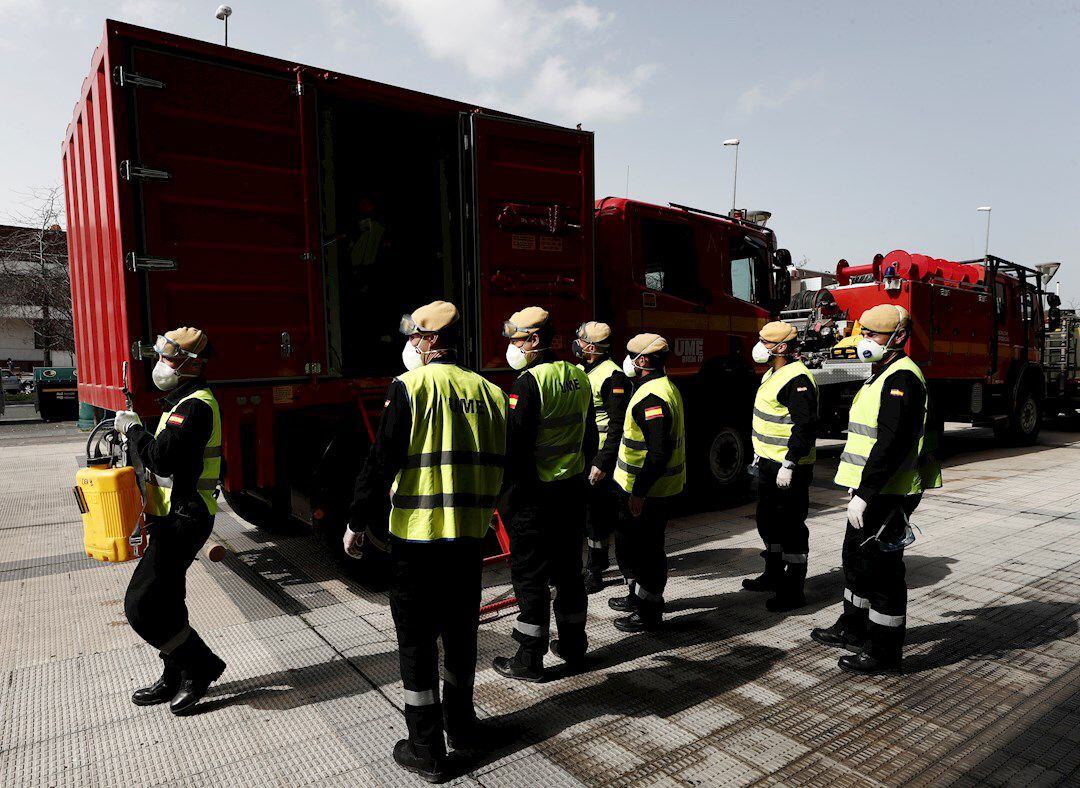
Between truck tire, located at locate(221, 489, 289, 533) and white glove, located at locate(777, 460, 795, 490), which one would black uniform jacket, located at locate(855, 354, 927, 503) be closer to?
white glove, located at locate(777, 460, 795, 490)

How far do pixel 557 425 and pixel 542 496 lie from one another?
0.36 metres

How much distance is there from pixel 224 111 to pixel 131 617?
2.94 meters

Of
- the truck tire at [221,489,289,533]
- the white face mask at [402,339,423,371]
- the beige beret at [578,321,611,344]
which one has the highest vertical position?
the beige beret at [578,321,611,344]

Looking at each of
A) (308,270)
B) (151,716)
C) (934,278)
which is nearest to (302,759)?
(151,716)

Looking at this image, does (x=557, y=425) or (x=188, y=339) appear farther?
(x=557, y=425)

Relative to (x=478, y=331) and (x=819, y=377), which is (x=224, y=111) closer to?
(x=478, y=331)

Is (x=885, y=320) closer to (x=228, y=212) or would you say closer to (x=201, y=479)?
(x=201, y=479)

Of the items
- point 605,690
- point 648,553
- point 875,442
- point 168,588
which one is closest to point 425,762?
point 605,690

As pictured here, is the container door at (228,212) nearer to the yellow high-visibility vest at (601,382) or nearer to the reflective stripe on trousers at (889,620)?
the yellow high-visibility vest at (601,382)

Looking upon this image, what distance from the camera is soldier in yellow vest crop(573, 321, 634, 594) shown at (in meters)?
4.07

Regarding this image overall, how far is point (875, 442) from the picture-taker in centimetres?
329

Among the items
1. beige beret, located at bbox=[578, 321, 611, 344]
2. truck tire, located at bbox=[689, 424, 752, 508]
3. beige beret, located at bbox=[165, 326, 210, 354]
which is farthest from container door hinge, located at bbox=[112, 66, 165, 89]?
truck tire, located at bbox=[689, 424, 752, 508]

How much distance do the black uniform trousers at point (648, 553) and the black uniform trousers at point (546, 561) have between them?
545mm

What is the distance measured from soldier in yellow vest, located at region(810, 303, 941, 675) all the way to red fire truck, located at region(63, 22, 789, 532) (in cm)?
272
